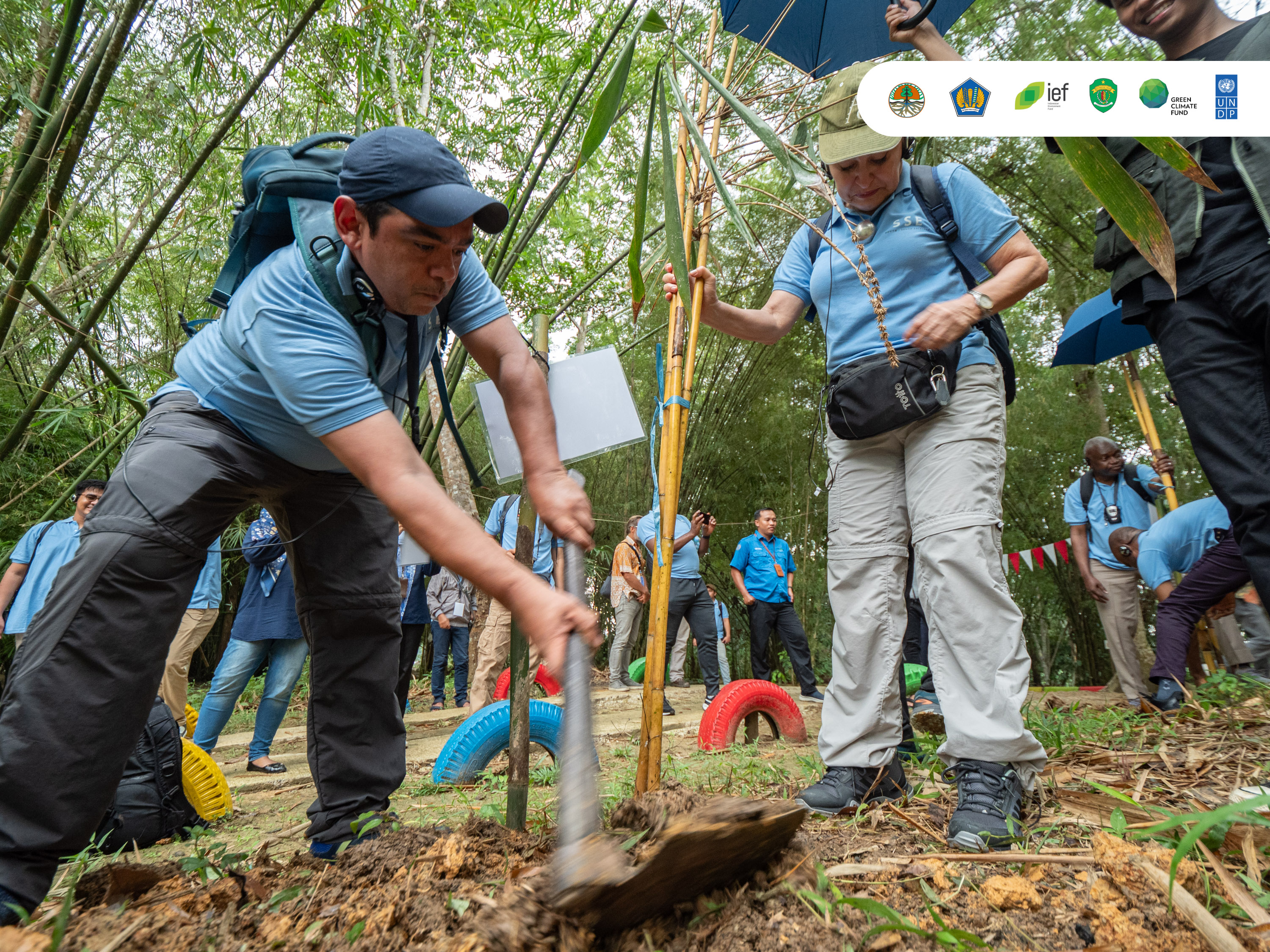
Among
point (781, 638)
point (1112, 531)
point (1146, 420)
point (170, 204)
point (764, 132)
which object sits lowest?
point (781, 638)

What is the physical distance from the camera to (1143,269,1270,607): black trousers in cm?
158

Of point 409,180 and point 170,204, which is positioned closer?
point 409,180

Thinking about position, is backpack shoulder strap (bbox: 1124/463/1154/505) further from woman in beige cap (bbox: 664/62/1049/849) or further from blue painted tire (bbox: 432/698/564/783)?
blue painted tire (bbox: 432/698/564/783)

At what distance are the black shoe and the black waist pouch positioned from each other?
348 cm

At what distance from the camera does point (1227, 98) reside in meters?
1.64

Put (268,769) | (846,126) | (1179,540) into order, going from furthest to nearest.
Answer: (1179,540) → (268,769) → (846,126)

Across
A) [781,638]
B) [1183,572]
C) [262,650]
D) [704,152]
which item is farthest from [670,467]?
[781,638]

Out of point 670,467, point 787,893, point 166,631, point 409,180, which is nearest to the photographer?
point 787,893

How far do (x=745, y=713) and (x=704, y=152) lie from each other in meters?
2.91

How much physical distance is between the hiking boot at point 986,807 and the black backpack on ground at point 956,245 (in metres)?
0.90

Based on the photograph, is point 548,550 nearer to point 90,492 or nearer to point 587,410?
point 90,492

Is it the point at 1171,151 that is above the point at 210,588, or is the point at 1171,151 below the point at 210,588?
above

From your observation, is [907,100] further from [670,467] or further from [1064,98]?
[670,467]

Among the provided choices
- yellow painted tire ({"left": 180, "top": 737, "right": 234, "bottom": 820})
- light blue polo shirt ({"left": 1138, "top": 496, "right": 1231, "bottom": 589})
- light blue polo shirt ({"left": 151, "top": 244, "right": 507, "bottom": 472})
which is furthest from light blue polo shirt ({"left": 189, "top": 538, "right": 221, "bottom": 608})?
light blue polo shirt ({"left": 1138, "top": 496, "right": 1231, "bottom": 589})
